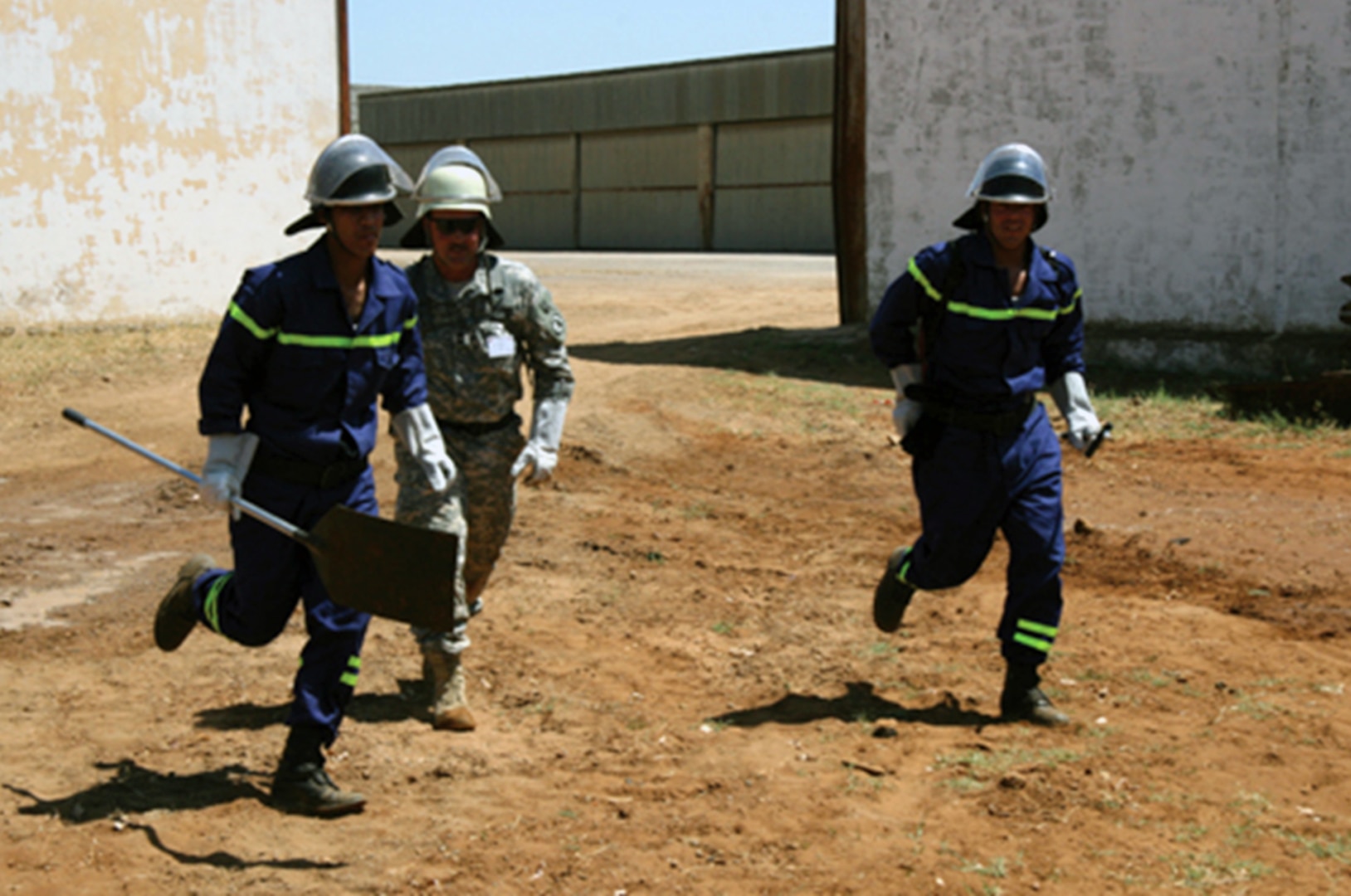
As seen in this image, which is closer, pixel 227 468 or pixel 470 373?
pixel 227 468

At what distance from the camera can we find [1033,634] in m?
5.38

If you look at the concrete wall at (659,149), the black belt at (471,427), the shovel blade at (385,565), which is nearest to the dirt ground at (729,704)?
the shovel blade at (385,565)

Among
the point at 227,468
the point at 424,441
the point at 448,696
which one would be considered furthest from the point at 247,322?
the point at 448,696

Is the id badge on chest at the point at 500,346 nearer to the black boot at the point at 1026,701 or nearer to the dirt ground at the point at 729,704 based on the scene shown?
the dirt ground at the point at 729,704

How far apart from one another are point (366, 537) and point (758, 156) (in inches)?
1547

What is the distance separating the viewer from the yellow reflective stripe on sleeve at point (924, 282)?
17.7ft

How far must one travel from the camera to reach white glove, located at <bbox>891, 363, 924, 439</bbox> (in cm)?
552

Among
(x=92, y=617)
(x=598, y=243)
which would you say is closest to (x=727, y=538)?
(x=92, y=617)

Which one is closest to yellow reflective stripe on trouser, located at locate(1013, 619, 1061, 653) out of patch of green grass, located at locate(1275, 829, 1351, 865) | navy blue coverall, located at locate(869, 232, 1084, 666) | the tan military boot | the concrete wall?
navy blue coverall, located at locate(869, 232, 1084, 666)

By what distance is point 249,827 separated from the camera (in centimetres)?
437

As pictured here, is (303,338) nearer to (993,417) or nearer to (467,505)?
(467,505)

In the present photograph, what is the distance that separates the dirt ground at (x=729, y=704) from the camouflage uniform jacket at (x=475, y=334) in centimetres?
123

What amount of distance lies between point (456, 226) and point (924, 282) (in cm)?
175

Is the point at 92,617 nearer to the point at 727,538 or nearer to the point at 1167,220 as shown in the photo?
the point at 727,538
